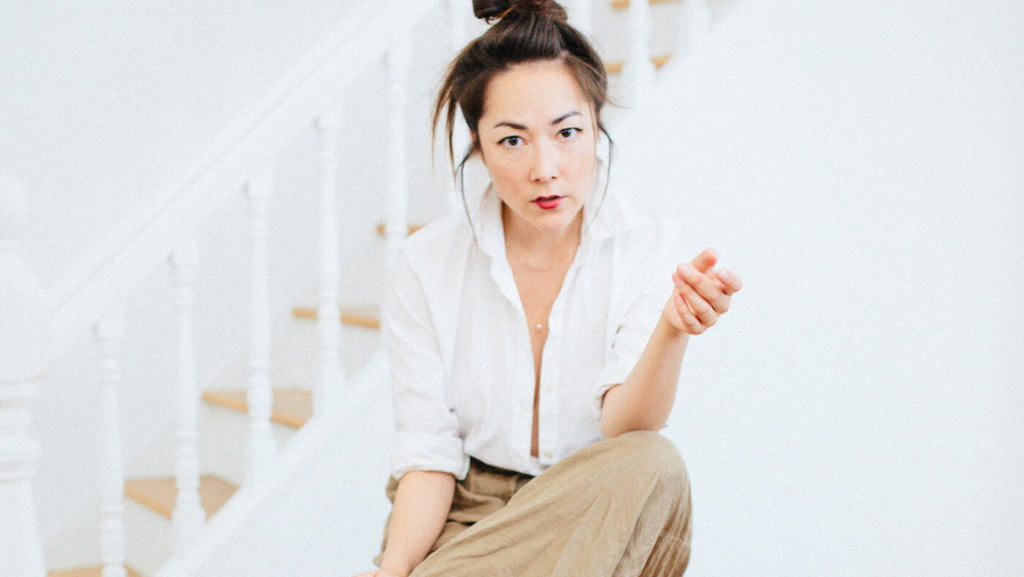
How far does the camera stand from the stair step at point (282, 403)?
6.21ft

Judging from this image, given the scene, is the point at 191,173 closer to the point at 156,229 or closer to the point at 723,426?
the point at 156,229

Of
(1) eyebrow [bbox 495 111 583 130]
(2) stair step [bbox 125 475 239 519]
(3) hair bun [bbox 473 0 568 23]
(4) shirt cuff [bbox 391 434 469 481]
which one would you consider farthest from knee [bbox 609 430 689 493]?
(2) stair step [bbox 125 475 239 519]

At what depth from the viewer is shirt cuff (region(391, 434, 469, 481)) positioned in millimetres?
1233

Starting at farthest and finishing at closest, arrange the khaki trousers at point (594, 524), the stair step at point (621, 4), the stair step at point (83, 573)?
the stair step at point (621, 4) < the stair step at point (83, 573) < the khaki trousers at point (594, 524)

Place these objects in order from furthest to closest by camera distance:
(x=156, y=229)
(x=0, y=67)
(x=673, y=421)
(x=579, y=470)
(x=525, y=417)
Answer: (x=0, y=67) < (x=673, y=421) < (x=156, y=229) < (x=525, y=417) < (x=579, y=470)

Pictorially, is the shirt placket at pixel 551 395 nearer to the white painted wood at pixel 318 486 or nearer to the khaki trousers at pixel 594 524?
the khaki trousers at pixel 594 524

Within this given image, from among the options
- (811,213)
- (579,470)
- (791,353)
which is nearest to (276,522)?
(579,470)

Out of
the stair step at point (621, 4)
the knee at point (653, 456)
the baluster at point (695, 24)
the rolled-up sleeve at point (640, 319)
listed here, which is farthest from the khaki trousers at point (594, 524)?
the stair step at point (621, 4)

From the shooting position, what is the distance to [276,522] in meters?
1.62

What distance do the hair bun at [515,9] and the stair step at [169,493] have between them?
117cm

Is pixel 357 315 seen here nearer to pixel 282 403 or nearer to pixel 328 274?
pixel 282 403

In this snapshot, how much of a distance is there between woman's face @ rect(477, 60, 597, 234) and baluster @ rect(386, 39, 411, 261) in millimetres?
501

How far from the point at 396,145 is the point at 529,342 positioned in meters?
0.59

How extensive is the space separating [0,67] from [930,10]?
217 cm
